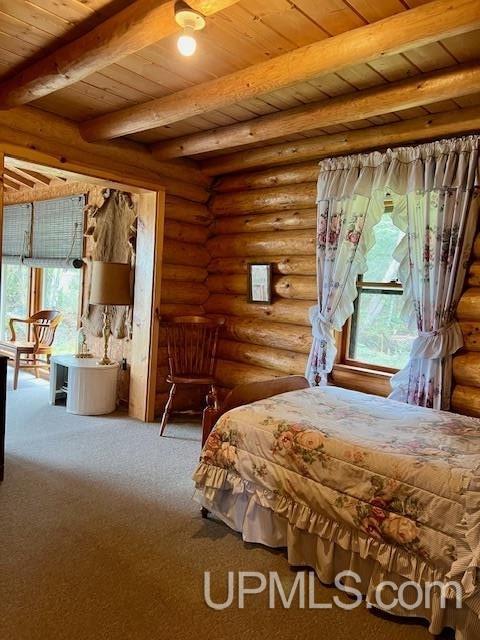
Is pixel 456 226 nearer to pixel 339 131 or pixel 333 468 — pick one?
pixel 339 131

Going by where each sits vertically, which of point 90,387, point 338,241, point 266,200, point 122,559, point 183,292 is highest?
point 266,200

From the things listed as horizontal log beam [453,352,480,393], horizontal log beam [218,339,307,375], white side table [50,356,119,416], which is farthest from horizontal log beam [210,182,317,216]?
white side table [50,356,119,416]

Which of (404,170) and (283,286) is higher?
(404,170)

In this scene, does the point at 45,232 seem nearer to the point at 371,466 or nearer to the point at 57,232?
the point at 57,232

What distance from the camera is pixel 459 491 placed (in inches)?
67.4

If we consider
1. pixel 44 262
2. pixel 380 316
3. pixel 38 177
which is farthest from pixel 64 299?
pixel 380 316

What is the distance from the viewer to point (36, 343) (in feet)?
18.1

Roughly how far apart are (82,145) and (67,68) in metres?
1.32

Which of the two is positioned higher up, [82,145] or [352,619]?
[82,145]

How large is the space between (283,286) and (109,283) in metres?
1.65

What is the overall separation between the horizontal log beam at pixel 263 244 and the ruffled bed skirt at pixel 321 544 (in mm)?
2167

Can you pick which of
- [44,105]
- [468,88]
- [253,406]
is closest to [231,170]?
[44,105]

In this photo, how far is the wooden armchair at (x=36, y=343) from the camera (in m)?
5.36

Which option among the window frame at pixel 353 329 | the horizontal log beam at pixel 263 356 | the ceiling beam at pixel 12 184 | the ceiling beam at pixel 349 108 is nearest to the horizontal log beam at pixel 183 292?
the horizontal log beam at pixel 263 356
